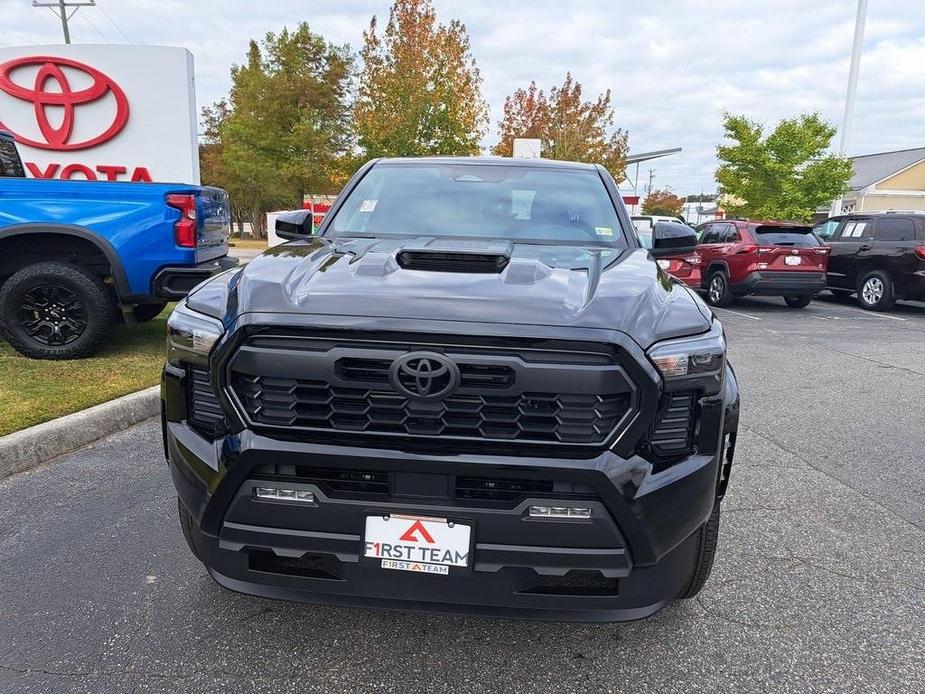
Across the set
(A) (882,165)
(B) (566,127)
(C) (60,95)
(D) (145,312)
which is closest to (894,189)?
(A) (882,165)

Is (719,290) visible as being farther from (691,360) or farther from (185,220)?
(691,360)

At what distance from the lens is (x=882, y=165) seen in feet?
149

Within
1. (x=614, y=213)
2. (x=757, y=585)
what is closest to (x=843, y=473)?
(x=757, y=585)

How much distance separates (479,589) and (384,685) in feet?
1.93

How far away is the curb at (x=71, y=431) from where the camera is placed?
12.9ft

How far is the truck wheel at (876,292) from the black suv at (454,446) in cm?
1295

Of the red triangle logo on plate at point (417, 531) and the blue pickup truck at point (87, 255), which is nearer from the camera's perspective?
the red triangle logo on plate at point (417, 531)

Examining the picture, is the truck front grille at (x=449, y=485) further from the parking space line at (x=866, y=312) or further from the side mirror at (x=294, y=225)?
the parking space line at (x=866, y=312)

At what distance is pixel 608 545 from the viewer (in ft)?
6.26

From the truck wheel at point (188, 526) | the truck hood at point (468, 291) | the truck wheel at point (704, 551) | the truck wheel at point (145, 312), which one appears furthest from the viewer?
the truck wheel at point (145, 312)

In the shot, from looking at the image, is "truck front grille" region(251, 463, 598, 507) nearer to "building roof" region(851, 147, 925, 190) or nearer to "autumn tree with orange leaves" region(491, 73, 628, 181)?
"autumn tree with orange leaves" region(491, 73, 628, 181)

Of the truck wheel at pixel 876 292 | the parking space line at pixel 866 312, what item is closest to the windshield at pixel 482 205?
the parking space line at pixel 866 312

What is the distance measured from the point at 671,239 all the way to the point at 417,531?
7.41 ft

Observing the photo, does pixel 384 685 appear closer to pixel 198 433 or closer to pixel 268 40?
pixel 198 433
